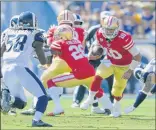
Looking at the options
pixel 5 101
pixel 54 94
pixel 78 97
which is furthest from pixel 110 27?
pixel 78 97

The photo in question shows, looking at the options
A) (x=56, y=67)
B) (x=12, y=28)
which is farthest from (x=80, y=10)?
(x=12, y=28)

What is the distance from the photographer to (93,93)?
1123 centimetres

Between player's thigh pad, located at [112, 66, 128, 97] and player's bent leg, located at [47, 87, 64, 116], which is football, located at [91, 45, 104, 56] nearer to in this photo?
player's thigh pad, located at [112, 66, 128, 97]

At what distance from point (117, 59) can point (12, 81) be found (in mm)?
2266

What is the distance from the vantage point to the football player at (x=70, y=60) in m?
11.4

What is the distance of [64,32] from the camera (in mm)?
11398

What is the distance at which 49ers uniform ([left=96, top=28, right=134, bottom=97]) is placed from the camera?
37.0 feet

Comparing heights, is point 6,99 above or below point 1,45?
below

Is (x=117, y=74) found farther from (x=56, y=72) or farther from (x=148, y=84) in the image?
(x=56, y=72)

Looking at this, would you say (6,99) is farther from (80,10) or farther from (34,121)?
(80,10)

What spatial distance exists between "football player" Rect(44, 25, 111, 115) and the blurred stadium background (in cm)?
473

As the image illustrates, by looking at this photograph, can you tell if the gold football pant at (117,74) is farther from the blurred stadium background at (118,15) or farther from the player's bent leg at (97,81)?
the blurred stadium background at (118,15)

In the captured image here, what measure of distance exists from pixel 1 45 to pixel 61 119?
Result: 151 centimetres

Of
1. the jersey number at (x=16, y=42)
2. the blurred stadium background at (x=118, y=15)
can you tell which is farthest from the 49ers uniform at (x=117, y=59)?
the blurred stadium background at (x=118, y=15)
